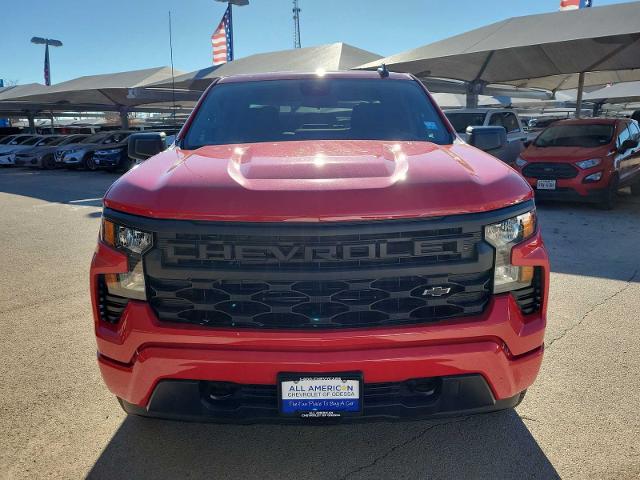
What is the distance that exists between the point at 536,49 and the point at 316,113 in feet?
39.3

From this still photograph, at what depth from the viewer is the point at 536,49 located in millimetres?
13180

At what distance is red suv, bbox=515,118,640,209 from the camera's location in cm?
884

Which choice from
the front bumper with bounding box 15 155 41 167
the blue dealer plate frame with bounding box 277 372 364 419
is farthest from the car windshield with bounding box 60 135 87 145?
the blue dealer plate frame with bounding box 277 372 364 419

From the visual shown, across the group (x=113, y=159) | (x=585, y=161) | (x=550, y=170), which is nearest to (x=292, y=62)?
(x=113, y=159)

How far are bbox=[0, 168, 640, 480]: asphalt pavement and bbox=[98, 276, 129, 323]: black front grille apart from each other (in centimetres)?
72

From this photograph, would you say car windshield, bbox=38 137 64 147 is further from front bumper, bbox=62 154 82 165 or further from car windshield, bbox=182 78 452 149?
car windshield, bbox=182 78 452 149

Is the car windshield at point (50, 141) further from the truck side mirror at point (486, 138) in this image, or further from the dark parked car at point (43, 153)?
the truck side mirror at point (486, 138)

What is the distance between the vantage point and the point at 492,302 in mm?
1990

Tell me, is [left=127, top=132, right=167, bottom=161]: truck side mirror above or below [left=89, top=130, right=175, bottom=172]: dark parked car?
above

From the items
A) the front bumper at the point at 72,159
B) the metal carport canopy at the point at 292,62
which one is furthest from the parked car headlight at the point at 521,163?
the front bumper at the point at 72,159

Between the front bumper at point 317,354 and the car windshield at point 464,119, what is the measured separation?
10700 millimetres

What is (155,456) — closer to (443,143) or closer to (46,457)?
(46,457)

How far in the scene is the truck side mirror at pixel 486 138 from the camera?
3.39 metres

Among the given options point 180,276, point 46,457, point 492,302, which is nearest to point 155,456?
point 46,457
